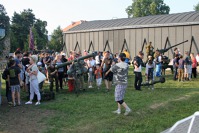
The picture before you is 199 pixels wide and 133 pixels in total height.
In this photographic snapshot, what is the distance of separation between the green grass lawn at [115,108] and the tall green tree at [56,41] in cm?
4758

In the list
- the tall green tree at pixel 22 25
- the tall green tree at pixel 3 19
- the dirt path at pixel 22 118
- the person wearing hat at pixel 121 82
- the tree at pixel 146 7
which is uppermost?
the tree at pixel 146 7

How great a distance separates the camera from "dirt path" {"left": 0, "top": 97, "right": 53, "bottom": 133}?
787cm

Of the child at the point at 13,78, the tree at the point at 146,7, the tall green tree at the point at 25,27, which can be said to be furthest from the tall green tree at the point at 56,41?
the child at the point at 13,78

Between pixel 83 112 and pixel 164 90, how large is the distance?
19.2 ft

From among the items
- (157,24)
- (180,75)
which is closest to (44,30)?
(157,24)

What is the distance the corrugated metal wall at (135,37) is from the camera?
26688 mm

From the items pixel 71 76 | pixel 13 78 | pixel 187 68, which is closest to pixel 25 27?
pixel 187 68

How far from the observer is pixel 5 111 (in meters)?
10.0

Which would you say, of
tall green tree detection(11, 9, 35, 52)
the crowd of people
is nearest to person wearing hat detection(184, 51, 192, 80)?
the crowd of people

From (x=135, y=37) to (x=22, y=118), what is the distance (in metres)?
22.9

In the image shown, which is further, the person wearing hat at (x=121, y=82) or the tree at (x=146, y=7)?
the tree at (x=146, y=7)

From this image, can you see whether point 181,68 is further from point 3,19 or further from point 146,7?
point 146,7

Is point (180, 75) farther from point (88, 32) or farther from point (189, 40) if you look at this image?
point (88, 32)

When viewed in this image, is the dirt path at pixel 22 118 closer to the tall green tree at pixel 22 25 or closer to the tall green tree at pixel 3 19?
the tall green tree at pixel 3 19
